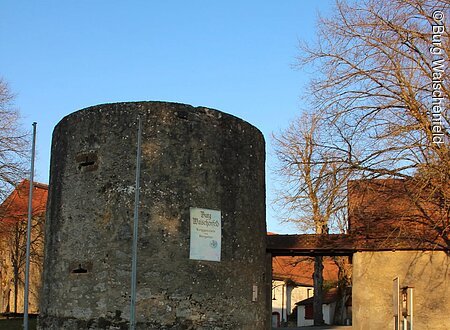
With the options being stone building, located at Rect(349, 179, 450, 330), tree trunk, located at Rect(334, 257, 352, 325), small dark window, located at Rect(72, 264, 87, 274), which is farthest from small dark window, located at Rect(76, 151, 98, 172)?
tree trunk, located at Rect(334, 257, 352, 325)

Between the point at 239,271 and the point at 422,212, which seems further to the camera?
the point at 422,212

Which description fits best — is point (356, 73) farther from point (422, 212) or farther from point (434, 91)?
point (422, 212)

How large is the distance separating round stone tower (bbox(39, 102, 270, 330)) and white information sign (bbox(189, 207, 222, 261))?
0.02 m

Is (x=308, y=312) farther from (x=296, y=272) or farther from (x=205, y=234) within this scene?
(x=205, y=234)

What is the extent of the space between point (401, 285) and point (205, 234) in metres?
7.73

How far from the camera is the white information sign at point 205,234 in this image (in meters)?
14.3

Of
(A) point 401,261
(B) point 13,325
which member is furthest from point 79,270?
(B) point 13,325

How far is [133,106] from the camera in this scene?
14602mm

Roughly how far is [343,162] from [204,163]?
13.5ft

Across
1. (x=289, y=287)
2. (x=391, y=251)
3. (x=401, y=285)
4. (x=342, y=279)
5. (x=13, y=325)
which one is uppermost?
(x=391, y=251)

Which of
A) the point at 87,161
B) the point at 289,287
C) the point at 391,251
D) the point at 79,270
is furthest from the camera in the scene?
the point at 289,287

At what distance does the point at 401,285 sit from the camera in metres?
19.2

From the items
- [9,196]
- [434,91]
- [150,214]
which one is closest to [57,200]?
[150,214]

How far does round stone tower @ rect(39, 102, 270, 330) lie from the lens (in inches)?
545
